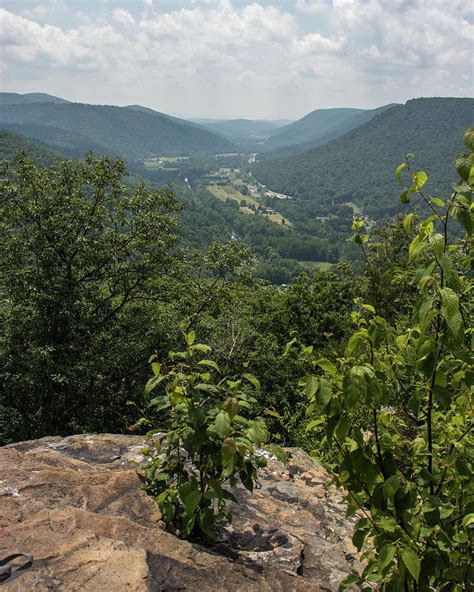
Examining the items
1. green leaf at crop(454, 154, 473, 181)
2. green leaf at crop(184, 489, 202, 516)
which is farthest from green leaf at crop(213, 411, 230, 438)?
green leaf at crop(454, 154, 473, 181)

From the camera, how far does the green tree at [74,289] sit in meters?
13.5

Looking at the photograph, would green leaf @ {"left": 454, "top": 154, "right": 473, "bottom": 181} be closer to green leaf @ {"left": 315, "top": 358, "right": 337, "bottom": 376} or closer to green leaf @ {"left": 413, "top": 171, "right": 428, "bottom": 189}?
green leaf @ {"left": 413, "top": 171, "right": 428, "bottom": 189}

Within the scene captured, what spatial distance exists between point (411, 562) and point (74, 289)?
43.3 ft

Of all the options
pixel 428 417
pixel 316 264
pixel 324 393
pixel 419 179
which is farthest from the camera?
pixel 316 264

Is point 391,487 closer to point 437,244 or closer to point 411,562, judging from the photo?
point 411,562

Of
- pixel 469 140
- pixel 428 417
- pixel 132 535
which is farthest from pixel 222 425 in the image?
pixel 469 140

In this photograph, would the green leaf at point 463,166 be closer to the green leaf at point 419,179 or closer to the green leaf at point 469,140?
the green leaf at point 469,140

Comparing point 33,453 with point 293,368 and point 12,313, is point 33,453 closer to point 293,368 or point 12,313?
point 12,313

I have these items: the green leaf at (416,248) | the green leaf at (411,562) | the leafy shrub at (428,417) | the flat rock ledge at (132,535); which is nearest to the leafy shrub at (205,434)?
the flat rock ledge at (132,535)

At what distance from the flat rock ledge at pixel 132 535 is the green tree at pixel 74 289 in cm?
710

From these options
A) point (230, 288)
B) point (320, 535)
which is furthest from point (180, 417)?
point (230, 288)

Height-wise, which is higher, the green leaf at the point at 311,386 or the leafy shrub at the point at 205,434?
the green leaf at the point at 311,386

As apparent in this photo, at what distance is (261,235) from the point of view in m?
194

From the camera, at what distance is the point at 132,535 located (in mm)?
4102
